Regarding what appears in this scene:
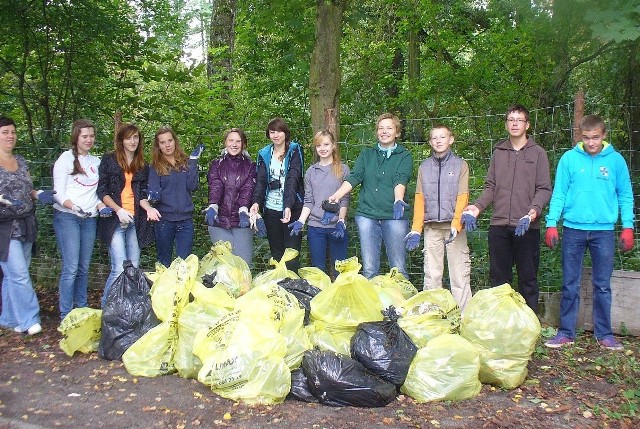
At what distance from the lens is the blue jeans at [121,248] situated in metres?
5.59

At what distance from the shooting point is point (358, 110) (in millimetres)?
11125

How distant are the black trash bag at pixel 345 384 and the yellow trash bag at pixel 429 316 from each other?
47cm

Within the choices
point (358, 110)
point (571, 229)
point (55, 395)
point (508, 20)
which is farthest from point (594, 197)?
point (358, 110)

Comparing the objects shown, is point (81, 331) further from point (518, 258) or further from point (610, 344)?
point (610, 344)

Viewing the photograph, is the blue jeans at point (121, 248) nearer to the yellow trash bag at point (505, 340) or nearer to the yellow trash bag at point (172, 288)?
the yellow trash bag at point (172, 288)

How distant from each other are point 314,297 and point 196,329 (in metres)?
0.85

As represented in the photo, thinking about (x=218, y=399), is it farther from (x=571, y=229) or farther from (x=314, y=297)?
(x=571, y=229)

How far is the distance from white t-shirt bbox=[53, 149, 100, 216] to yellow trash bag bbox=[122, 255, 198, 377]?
4.49 feet

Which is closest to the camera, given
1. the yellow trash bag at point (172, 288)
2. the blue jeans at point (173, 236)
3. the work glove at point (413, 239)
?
the yellow trash bag at point (172, 288)

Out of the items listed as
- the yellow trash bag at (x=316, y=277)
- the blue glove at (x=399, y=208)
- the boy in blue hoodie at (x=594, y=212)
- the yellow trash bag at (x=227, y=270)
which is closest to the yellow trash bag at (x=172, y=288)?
the yellow trash bag at (x=227, y=270)

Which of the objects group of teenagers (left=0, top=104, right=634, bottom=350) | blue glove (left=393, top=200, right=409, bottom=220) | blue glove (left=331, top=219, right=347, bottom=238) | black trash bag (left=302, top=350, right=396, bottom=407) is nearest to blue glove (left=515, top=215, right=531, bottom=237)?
group of teenagers (left=0, top=104, right=634, bottom=350)

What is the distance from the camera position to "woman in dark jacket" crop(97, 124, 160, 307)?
18.4 feet

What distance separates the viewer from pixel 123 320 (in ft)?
15.8

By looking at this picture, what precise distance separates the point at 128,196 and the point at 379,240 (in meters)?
2.22
